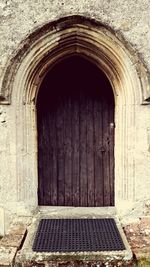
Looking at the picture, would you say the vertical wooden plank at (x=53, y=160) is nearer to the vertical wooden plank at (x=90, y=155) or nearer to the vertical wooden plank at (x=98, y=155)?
the vertical wooden plank at (x=90, y=155)

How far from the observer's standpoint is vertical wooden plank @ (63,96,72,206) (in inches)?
232

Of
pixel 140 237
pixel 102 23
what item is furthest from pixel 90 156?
pixel 102 23

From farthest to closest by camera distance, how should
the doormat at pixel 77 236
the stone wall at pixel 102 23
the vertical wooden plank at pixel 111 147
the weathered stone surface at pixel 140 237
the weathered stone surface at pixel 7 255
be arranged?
the vertical wooden plank at pixel 111 147 → the stone wall at pixel 102 23 → the doormat at pixel 77 236 → the weathered stone surface at pixel 140 237 → the weathered stone surface at pixel 7 255

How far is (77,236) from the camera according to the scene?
4.75 m

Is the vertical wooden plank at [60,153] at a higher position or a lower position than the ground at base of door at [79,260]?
higher

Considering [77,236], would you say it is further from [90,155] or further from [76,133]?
[76,133]

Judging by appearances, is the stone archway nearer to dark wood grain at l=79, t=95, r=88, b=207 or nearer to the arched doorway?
the arched doorway

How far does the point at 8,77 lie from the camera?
5.16 m

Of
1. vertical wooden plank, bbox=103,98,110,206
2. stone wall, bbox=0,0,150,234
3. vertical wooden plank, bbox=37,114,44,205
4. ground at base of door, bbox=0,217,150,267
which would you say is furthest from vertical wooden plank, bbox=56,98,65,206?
ground at base of door, bbox=0,217,150,267

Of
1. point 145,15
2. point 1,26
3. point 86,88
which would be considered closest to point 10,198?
point 86,88

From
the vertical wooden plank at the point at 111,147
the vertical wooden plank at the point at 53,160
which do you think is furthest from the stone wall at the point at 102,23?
the vertical wooden plank at the point at 53,160

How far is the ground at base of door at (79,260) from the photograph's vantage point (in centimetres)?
409

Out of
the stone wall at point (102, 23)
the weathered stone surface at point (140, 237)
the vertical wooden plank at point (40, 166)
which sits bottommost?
the weathered stone surface at point (140, 237)

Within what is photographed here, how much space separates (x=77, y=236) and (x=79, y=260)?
0.65 metres
